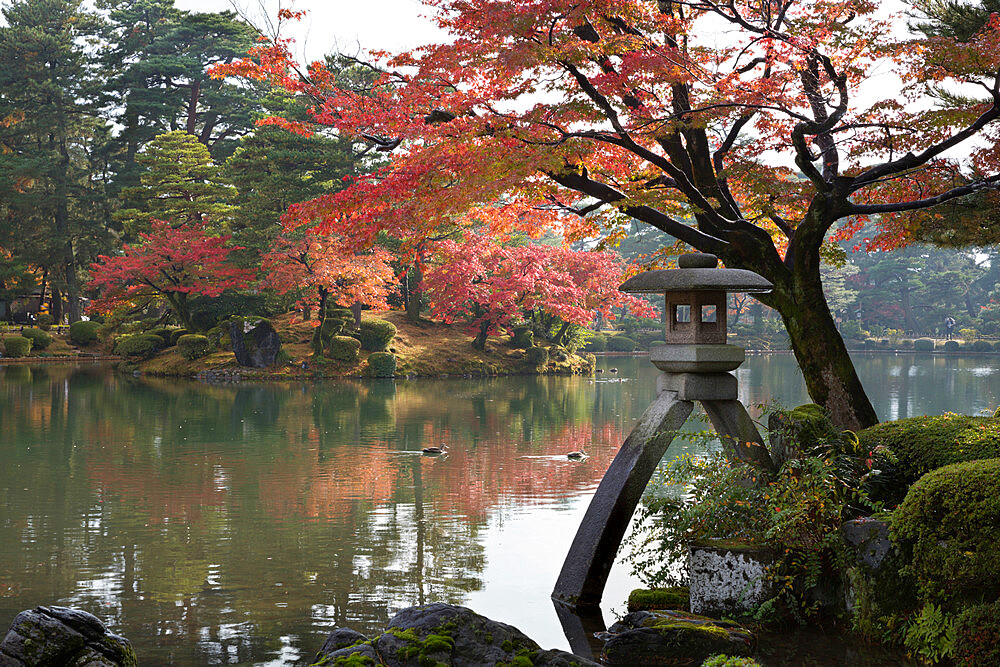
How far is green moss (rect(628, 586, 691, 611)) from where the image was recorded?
16.9ft

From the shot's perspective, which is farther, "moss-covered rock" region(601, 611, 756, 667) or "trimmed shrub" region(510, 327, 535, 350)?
"trimmed shrub" region(510, 327, 535, 350)

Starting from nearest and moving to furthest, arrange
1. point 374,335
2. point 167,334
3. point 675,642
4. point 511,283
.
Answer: point 675,642
point 374,335
point 511,283
point 167,334

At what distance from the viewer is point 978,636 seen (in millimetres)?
3951

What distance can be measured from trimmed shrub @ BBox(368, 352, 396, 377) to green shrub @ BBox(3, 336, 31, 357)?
1216 centimetres

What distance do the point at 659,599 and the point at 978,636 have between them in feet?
5.85

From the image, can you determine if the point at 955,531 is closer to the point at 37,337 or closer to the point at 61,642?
the point at 61,642

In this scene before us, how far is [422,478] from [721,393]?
494 centimetres

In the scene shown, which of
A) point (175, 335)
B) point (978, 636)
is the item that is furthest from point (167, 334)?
point (978, 636)

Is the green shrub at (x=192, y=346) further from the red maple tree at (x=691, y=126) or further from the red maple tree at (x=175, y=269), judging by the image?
the red maple tree at (x=691, y=126)

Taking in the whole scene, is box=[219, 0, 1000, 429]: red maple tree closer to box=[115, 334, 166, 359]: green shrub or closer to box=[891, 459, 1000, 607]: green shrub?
box=[891, 459, 1000, 607]: green shrub

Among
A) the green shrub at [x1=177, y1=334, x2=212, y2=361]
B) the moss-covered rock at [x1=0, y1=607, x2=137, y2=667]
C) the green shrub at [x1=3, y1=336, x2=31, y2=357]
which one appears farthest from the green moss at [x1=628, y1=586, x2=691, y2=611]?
the green shrub at [x1=3, y1=336, x2=31, y2=357]

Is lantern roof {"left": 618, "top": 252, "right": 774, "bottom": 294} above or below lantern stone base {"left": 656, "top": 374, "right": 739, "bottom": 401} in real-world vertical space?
above

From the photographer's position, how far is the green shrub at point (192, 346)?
23.9 metres

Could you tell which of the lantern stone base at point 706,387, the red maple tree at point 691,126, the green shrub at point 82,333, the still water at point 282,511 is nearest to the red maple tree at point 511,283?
the still water at point 282,511
